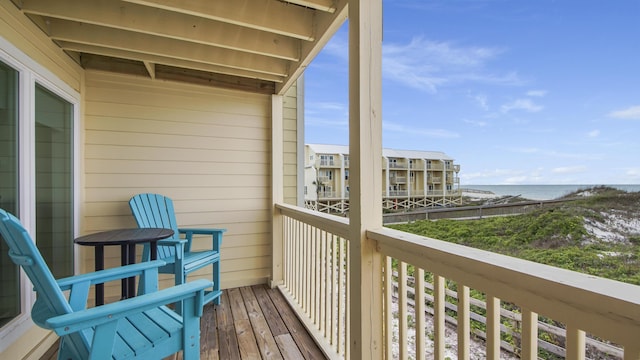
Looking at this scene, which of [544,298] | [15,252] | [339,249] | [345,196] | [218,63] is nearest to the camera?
[544,298]

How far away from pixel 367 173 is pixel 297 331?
1470 millimetres

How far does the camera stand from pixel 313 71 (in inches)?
129

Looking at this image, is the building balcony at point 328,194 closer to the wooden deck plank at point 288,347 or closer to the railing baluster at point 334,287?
the railing baluster at point 334,287

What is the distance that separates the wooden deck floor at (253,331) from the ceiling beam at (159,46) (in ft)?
6.94

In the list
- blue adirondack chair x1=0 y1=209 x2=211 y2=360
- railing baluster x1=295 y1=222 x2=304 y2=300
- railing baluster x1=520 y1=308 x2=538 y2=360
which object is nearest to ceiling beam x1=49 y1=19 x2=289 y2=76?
railing baluster x1=295 y1=222 x2=304 y2=300

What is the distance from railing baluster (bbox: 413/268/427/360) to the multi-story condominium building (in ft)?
0.95

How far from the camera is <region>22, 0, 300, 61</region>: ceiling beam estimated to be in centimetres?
179

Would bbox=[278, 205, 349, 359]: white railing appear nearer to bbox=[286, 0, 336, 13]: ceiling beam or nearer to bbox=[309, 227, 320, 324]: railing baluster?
bbox=[309, 227, 320, 324]: railing baluster

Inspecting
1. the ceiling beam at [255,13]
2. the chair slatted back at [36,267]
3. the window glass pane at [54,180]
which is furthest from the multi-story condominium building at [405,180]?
the window glass pane at [54,180]

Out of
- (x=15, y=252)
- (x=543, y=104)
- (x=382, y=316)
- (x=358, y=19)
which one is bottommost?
(x=382, y=316)

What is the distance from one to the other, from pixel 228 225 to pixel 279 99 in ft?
4.76

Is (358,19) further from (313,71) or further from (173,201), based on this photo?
(173,201)

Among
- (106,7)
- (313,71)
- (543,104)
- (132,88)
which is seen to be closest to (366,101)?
(543,104)

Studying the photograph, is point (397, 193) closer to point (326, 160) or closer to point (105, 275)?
point (326, 160)
